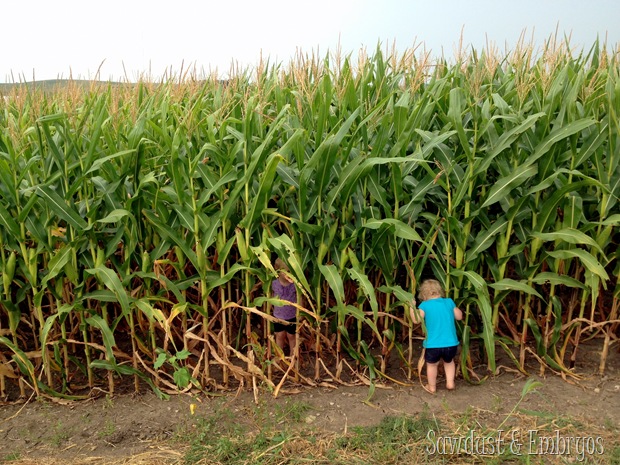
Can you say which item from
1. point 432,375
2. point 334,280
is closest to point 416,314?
point 432,375

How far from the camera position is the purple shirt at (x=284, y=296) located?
4113 millimetres

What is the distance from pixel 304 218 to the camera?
390 cm

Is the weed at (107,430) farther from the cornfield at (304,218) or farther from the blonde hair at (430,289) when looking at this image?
the blonde hair at (430,289)

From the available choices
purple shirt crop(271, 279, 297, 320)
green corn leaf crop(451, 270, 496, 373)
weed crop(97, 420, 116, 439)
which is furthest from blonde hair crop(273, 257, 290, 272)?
weed crop(97, 420, 116, 439)

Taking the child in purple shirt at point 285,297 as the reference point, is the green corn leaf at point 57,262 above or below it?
above

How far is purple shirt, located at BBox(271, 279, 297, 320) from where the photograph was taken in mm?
4113

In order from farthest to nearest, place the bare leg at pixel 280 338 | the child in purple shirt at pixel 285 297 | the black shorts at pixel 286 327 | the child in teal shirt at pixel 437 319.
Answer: the bare leg at pixel 280 338 → the black shorts at pixel 286 327 → the child in purple shirt at pixel 285 297 → the child in teal shirt at pixel 437 319

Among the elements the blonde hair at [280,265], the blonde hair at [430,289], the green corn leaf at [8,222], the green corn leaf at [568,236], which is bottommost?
the blonde hair at [430,289]

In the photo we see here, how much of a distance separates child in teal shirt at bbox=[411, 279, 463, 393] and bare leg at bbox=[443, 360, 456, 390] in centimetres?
4

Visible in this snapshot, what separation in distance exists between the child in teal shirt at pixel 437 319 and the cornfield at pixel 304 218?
0.12 m

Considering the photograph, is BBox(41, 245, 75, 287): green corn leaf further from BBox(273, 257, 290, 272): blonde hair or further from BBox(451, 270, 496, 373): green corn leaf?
BBox(451, 270, 496, 373): green corn leaf

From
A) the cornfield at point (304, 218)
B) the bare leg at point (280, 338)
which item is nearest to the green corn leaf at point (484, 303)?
the cornfield at point (304, 218)

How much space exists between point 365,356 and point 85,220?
213 centimetres

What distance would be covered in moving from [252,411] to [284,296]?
765mm
